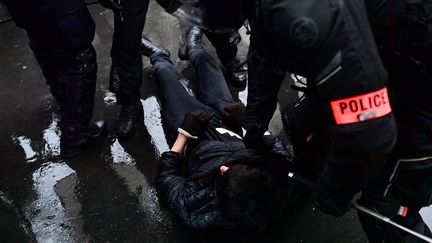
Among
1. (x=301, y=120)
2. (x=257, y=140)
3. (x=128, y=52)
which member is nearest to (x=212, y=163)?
(x=257, y=140)

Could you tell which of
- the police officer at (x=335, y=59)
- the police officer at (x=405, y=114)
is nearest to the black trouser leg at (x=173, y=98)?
the police officer at (x=335, y=59)

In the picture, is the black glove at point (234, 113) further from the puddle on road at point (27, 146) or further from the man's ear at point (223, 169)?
the puddle on road at point (27, 146)

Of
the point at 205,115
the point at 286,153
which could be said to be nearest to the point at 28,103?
the point at 205,115

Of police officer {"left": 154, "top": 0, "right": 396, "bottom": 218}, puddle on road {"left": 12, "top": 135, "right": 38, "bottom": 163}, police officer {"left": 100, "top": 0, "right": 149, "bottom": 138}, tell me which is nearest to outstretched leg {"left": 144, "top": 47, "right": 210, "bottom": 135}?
police officer {"left": 100, "top": 0, "right": 149, "bottom": 138}

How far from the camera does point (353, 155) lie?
159cm

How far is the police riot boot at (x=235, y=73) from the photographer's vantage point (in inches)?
141

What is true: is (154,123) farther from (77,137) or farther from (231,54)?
(231,54)

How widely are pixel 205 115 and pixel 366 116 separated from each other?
135 centimetres

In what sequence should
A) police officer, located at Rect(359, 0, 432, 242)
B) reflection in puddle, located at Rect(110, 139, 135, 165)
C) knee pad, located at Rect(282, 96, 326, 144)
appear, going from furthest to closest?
reflection in puddle, located at Rect(110, 139, 135, 165), knee pad, located at Rect(282, 96, 326, 144), police officer, located at Rect(359, 0, 432, 242)

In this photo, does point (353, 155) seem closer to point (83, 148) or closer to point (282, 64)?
point (282, 64)

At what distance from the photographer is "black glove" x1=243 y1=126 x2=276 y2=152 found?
8.01 feet

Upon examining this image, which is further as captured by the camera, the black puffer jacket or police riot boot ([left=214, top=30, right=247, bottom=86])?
police riot boot ([left=214, top=30, right=247, bottom=86])

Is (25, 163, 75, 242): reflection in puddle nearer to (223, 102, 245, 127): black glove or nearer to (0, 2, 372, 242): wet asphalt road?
(0, 2, 372, 242): wet asphalt road

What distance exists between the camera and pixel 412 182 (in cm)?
202
